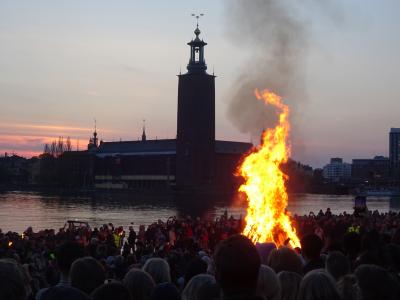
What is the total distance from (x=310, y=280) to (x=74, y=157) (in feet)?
487

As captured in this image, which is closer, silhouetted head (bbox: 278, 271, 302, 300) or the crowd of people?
the crowd of people

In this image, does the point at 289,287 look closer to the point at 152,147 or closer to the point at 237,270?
the point at 237,270

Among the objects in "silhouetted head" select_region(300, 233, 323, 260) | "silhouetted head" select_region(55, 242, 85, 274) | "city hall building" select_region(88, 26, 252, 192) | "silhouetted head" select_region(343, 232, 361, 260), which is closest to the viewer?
"silhouetted head" select_region(55, 242, 85, 274)

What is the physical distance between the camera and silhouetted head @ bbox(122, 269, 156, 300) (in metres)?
4.89

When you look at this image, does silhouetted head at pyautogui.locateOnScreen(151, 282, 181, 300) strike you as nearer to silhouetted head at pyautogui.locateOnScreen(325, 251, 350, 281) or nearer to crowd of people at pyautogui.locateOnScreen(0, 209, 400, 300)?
crowd of people at pyautogui.locateOnScreen(0, 209, 400, 300)

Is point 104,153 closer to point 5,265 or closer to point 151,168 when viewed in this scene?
point 151,168

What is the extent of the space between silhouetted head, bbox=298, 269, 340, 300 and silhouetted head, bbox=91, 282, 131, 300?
3.72 feet

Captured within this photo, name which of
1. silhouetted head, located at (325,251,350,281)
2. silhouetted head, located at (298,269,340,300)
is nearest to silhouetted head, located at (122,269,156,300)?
silhouetted head, located at (298,269,340,300)

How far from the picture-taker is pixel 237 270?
324 centimetres

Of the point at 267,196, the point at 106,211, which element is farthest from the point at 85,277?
the point at 106,211

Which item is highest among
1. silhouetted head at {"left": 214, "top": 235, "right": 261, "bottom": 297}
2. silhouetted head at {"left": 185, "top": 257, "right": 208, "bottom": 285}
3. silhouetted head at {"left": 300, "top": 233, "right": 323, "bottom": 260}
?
silhouetted head at {"left": 214, "top": 235, "right": 261, "bottom": 297}

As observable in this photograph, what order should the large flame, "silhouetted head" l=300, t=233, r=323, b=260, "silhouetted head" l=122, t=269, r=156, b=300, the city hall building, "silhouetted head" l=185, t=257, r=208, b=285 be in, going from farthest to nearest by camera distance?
1. the city hall building
2. the large flame
3. "silhouetted head" l=300, t=233, r=323, b=260
4. "silhouetted head" l=185, t=257, r=208, b=285
5. "silhouetted head" l=122, t=269, r=156, b=300

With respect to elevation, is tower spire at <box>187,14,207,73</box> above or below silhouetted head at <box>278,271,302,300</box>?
above

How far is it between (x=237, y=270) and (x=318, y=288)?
3.05 ft
